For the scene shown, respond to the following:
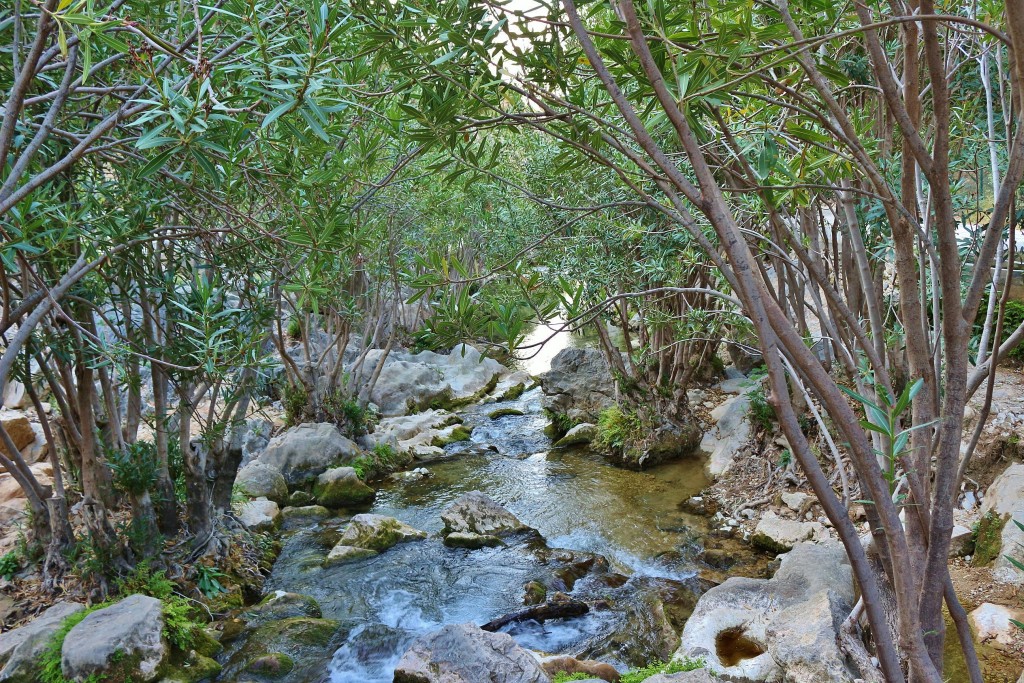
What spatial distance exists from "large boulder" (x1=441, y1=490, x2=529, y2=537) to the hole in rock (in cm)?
351

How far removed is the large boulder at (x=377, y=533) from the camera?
7.79 meters

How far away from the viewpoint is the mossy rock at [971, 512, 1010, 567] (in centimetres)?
529

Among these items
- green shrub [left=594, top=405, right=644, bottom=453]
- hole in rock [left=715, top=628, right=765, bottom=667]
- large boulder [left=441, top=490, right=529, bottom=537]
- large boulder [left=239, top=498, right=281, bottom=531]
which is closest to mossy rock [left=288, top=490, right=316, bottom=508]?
large boulder [left=239, top=498, right=281, bottom=531]

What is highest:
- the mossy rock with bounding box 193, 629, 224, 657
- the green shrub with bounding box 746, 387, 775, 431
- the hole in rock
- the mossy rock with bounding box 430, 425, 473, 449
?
the green shrub with bounding box 746, 387, 775, 431

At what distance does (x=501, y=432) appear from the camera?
13.4m

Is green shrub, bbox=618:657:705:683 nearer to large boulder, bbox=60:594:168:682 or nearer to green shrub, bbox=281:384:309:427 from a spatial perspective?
large boulder, bbox=60:594:168:682

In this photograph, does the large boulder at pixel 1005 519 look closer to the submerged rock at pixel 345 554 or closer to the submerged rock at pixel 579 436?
the submerged rock at pixel 345 554

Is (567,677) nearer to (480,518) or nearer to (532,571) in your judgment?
(532,571)

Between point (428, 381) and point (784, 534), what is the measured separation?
10.2 m

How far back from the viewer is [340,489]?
9703 mm

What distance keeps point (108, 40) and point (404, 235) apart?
10908mm

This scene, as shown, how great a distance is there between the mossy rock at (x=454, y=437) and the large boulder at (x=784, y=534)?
6.59m

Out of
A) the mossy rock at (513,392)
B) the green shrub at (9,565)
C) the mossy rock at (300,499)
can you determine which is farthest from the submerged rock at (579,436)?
the green shrub at (9,565)

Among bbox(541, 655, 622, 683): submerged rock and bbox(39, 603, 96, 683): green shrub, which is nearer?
bbox(39, 603, 96, 683): green shrub
